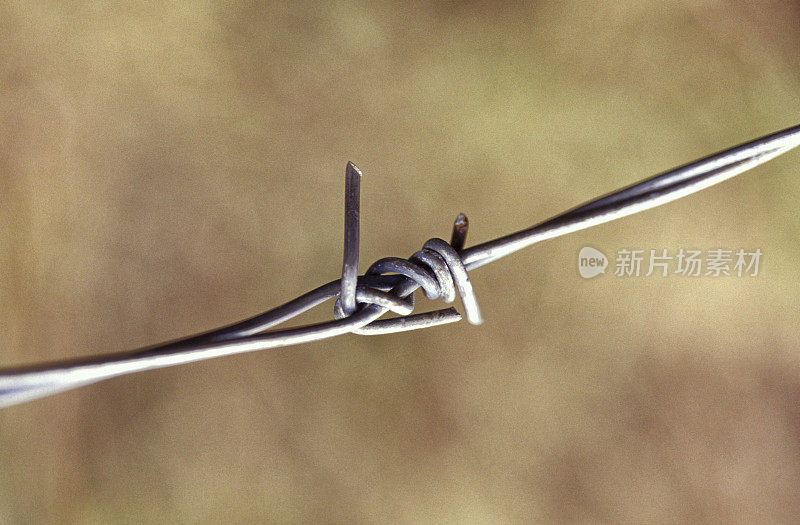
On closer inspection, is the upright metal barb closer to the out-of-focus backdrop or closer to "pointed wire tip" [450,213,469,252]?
"pointed wire tip" [450,213,469,252]

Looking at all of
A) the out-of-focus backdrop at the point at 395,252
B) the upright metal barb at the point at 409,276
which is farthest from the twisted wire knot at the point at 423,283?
the out-of-focus backdrop at the point at 395,252

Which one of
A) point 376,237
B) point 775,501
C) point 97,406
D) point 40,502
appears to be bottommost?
point 775,501

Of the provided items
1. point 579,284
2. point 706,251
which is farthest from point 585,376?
point 706,251

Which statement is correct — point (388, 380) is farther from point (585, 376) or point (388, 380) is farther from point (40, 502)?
point (40, 502)

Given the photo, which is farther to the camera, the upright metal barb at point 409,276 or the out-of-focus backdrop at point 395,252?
the out-of-focus backdrop at point 395,252

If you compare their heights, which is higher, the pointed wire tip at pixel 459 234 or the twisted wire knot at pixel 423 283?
the pointed wire tip at pixel 459 234

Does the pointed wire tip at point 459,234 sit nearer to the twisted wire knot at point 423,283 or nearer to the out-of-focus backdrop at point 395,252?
the twisted wire knot at point 423,283
